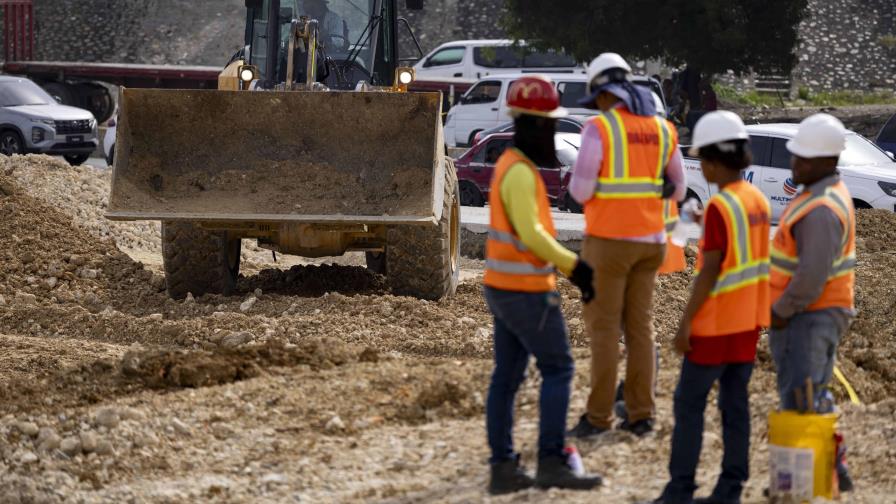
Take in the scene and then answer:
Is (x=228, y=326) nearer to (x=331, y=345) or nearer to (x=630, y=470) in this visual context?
(x=331, y=345)

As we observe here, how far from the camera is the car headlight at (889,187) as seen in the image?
59.2 ft

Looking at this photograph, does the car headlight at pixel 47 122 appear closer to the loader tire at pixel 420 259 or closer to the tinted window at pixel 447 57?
the tinted window at pixel 447 57

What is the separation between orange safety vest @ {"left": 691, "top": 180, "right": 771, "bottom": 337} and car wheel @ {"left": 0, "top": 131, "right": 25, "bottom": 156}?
72.3 feet

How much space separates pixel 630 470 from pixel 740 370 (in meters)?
0.82

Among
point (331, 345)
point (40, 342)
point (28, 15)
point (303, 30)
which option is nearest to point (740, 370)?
point (331, 345)

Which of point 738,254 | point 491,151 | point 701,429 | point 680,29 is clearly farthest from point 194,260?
point 680,29

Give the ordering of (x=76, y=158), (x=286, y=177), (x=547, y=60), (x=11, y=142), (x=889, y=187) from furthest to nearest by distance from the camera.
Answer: (x=547, y=60)
(x=76, y=158)
(x=11, y=142)
(x=889, y=187)
(x=286, y=177)

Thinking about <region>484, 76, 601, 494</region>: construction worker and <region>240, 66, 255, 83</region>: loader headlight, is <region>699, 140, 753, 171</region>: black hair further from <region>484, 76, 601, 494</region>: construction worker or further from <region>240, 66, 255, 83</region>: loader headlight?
<region>240, 66, 255, 83</region>: loader headlight

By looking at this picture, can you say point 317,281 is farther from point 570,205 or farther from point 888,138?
point 888,138

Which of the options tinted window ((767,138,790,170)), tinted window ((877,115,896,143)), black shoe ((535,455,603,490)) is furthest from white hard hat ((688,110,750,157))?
tinted window ((877,115,896,143))

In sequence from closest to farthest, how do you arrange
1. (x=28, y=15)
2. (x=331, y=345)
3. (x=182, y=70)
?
1. (x=331, y=345)
2. (x=182, y=70)
3. (x=28, y=15)

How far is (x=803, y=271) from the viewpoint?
573 cm

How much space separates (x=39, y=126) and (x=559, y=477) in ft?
71.3

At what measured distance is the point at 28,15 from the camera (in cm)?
4634
